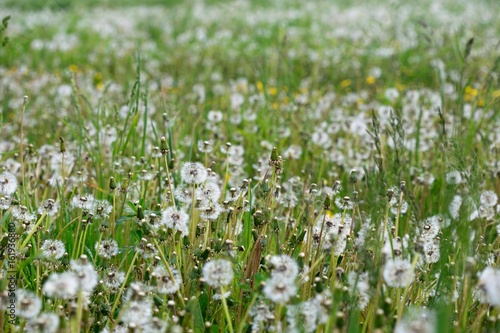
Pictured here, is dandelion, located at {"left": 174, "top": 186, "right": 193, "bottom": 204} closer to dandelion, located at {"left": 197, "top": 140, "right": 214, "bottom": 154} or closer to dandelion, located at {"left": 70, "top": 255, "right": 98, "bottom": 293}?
dandelion, located at {"left": 197, "top": 140, "right": 214, "bottom": 154}

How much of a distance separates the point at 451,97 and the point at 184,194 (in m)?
3.01

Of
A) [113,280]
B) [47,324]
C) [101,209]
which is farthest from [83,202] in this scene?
[47,324]

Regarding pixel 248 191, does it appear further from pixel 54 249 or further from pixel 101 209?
pixel 54 249

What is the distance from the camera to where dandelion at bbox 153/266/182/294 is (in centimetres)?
166

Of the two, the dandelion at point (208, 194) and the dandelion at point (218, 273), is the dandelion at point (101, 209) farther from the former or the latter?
the dandelion at point (218, 273)

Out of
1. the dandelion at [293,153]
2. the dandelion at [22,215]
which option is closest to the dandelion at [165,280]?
the dandelion at [22,215]

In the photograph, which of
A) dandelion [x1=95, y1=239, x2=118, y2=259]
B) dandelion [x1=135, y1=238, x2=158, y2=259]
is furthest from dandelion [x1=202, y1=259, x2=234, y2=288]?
dandelion [x1=95, y1=239, x2=118, y2=259]

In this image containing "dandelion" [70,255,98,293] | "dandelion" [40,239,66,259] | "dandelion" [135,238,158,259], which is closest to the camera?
"dandelion" [70,255,98,293]

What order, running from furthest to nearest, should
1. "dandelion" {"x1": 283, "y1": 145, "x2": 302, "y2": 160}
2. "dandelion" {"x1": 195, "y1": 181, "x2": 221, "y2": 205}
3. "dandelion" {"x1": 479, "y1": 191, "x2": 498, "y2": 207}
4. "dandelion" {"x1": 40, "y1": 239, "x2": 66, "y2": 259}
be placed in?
"dandelion" {"x1": 283, "y1": 145, "x2": 302, "y2": 160}
"dandelion" {"x1": 479, "y1": 191, "x2": 498, "y2": 207}
"dandelion" {"x1": 195, "y1": 181, "x2": 221, "y2": 205}
"dandelion" {"x1": 40, "y1": 239, "x2": 66, "y2": 259}

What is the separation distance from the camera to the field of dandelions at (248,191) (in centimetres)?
164

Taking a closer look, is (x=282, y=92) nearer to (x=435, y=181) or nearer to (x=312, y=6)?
(x=435, y=181)

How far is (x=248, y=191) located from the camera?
2.10 meters

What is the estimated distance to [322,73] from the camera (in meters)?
5.88

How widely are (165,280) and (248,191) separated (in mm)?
515
